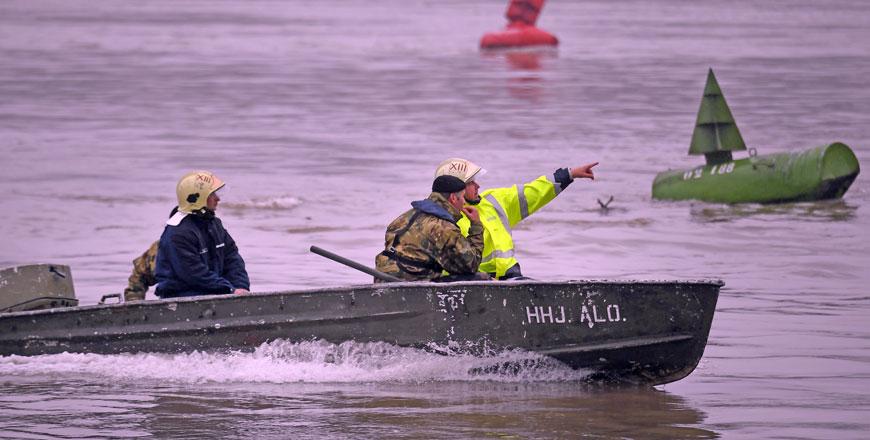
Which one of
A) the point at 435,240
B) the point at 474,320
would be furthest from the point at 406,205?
the point at 474,320

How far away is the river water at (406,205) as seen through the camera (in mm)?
9938

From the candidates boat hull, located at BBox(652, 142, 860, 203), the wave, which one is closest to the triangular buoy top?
boat hull, located at BBox(652, 142, 860, 203)

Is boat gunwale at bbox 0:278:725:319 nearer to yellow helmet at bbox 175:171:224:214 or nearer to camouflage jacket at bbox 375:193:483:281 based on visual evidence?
camouflage jacket at bbox 375:193:483:281

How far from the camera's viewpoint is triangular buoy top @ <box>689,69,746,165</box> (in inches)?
807

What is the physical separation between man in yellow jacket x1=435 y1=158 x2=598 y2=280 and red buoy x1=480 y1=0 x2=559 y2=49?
1776 inches

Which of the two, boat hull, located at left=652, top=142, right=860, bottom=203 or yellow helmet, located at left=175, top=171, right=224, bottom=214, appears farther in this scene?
boat hull, located at left=652, top=142, right=860, bottom=203

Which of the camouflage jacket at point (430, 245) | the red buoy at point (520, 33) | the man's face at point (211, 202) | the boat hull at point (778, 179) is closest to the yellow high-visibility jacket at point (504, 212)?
the camouflage jacket at point (430, 245)

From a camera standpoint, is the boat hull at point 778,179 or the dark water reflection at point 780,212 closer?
the dark water reflection at point 780,212

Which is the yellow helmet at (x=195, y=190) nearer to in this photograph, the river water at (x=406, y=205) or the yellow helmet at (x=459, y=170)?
the river water at (x=406, y=205)

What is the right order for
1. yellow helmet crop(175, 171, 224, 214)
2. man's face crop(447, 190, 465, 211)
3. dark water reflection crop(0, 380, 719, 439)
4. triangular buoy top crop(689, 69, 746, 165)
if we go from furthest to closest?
triangular buoy top crop(689, 69, 746, 165) < yellow helmet crop(175, 171, 224, 214) < man's face crop(447, 190, 465, 211) < dark water reflection crop(0, 380, 719, 439)

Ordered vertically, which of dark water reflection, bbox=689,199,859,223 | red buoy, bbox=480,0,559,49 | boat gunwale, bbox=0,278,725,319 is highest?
red buoy, bbox=480,0,559,49

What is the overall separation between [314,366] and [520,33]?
1833 inches

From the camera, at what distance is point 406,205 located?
20719mm

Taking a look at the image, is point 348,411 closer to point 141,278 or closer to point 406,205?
point 141,278
